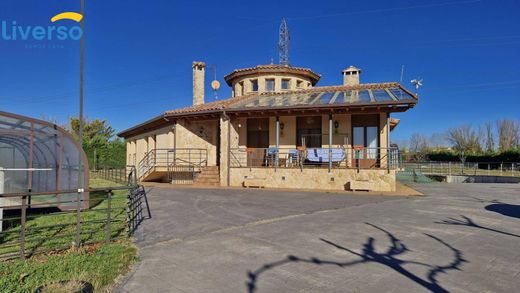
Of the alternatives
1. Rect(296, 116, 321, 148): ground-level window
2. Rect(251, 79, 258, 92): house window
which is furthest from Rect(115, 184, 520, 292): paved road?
Rect(251, 79, 258, 92): house window

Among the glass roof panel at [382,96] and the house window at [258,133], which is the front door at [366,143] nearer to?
the glass roof panel at [382,96]

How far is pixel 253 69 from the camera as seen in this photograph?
21.1m

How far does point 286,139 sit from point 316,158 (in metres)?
2.82

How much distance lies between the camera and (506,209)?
934cm

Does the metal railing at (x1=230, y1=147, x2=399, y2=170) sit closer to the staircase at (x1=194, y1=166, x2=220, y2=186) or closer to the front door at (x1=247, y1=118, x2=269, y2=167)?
the front door at (x1=247, y1=118, x2=269, y2=167)

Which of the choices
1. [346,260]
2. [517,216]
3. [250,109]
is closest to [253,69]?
[250,109]

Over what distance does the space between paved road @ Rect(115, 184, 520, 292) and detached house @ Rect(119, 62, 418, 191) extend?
523 cm

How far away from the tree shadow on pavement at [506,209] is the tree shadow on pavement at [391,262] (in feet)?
14.9

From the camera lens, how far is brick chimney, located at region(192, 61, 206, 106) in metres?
21.5

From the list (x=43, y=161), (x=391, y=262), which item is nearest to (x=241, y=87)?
(x=43, y=161)

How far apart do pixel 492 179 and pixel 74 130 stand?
149 feet

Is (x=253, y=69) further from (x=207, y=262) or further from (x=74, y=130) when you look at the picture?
(x=74, y=130)

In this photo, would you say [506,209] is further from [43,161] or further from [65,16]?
[65,16]

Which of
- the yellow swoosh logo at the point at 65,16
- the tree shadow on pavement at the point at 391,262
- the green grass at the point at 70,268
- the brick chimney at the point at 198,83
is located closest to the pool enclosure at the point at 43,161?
the yellow swoosh logo at the point at 65,16
